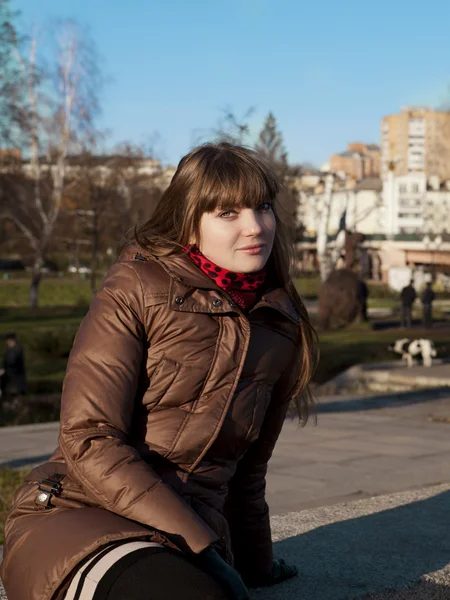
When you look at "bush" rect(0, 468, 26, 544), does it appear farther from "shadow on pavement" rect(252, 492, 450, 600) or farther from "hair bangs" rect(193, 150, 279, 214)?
"hair bangs" rect(193, 150, 279, 214)

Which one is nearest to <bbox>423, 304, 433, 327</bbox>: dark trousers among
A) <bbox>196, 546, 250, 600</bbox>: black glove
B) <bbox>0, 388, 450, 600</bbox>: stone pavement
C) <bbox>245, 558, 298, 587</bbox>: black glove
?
<bbox>0, 388, 450, 600</bbox>: stone pavement

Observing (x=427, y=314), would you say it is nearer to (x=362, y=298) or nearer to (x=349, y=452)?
(x=362, y=298)

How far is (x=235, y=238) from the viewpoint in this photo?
2.75 meters

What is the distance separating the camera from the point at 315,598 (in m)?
3.09

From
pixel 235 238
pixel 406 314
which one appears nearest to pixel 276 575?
pixel 235 238

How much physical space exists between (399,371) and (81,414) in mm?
Result: 14135

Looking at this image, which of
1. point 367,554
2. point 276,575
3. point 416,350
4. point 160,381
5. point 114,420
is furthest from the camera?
point 416,350

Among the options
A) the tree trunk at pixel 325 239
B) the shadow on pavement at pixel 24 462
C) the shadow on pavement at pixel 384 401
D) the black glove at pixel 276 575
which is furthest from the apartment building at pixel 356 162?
the black glove at pixel 276 575

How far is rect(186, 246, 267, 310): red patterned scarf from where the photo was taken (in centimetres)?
274

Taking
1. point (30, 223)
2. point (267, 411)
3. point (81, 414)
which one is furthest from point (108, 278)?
point (30, 223)

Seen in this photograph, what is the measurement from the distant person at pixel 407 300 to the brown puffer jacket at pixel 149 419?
25497 millimetres

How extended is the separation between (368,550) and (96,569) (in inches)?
64.6

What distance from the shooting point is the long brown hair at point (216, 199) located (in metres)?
2.71

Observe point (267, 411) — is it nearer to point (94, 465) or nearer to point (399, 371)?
point (94, 465)
